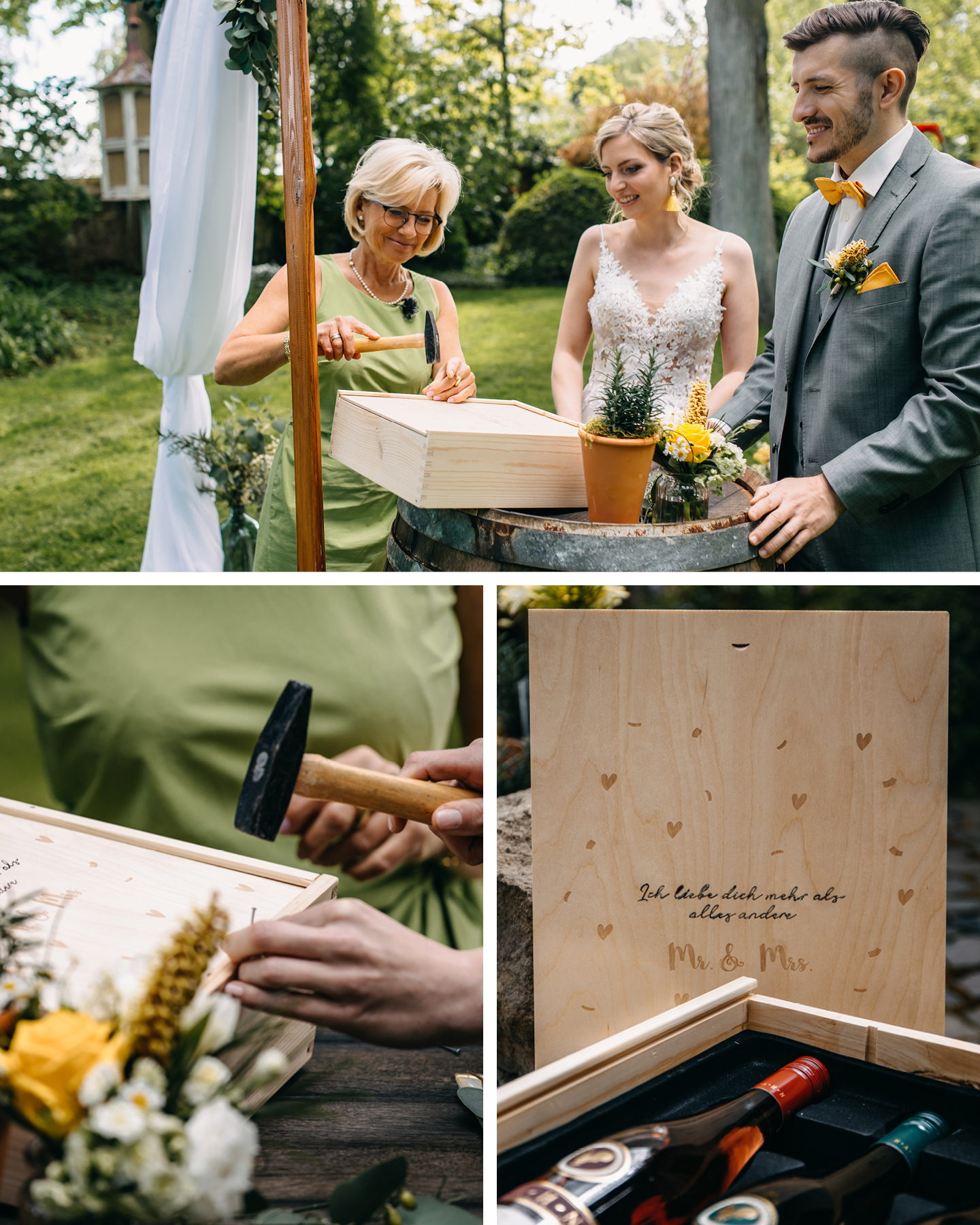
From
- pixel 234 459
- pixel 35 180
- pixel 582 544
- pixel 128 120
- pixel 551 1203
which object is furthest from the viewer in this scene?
pixel 35 180

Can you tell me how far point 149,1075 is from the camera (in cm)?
96

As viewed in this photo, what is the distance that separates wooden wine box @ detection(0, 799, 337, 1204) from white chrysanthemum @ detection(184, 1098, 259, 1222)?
0.08 meters

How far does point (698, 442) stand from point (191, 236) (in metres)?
2.41

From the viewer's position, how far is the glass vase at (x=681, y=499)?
5.82ft

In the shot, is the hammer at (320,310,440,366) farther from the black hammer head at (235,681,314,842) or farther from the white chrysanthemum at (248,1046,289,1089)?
the white chrysanthemum at (248,1046,289,1089)

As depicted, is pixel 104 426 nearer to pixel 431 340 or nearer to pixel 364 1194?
pixel 431 340

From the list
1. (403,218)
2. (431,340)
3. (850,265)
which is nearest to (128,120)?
(403,218)

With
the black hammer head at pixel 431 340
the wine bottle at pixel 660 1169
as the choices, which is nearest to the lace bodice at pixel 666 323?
the black hammer head at pixel 431 340

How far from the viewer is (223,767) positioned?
1457 mm

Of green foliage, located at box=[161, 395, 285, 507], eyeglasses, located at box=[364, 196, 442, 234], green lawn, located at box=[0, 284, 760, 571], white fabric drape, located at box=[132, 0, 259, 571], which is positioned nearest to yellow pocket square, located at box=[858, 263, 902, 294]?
eyeglasses, located at box=[364, 196, 442, 234]

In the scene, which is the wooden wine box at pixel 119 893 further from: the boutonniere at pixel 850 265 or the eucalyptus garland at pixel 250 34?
the eucalyptus garland at pixel 250 34

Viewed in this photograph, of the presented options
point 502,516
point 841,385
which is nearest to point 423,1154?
point 502,516

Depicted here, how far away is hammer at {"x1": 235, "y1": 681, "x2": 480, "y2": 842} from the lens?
1.15 metres

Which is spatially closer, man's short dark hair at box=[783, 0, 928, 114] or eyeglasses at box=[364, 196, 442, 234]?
man's short dark hair at box=[783, 0, 928, 114]
